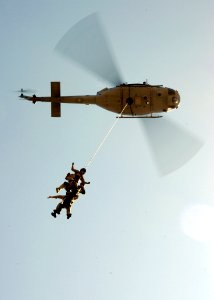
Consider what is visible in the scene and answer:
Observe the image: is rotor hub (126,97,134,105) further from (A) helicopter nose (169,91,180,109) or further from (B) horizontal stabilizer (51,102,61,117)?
(B) horizontal stabilizer (51,102,61,117)

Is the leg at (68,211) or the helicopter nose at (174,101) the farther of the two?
the helicopter nose at (174,101)

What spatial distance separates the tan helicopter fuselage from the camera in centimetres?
1989

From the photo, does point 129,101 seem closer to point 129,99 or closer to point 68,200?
point 129,99

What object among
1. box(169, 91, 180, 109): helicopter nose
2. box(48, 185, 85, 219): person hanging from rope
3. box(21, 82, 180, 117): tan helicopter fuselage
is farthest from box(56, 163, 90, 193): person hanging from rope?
box(169, 91, 180, 109): helicopter nose

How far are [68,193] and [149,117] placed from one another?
20.6 feet

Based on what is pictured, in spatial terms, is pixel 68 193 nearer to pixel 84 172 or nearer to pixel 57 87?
pixel 84 172

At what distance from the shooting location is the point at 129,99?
782 inches

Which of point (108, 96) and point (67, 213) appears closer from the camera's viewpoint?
point (67, 213)

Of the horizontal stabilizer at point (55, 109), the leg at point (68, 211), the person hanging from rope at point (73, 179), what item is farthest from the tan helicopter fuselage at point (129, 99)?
the leg at point (68, 211)

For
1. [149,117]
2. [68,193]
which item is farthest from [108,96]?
[68,193]

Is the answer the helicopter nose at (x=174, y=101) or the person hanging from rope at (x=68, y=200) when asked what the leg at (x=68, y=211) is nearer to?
the person hanging from rope at (x=68, y=200)

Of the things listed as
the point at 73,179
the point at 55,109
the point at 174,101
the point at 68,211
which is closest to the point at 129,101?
the point at 174,101

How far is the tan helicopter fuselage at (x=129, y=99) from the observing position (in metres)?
19.9

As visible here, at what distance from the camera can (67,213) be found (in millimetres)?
16562
